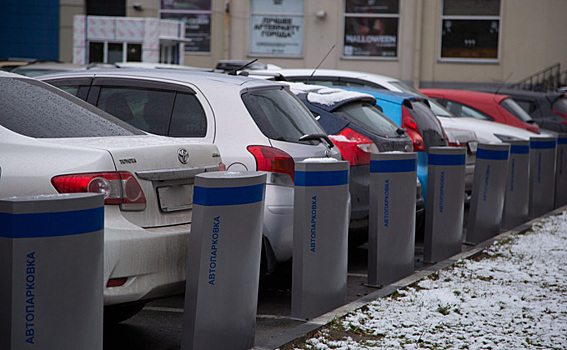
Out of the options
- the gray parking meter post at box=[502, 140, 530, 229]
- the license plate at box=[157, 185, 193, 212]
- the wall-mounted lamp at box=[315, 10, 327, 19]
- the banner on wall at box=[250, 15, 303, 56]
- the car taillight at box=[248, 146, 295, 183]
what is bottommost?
the gray parking meter post at box=[502, 140, 530, 229]

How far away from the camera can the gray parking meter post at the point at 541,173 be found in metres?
11.4

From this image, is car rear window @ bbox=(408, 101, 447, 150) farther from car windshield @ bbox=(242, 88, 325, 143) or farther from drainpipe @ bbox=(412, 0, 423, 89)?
drainpipe @ bbox=(412, 0, 423, 89)

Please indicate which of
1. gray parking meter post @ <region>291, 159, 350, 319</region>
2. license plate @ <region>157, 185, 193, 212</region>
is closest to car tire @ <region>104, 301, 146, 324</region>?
license plate @ <region>157, 185, 193, 212</region>

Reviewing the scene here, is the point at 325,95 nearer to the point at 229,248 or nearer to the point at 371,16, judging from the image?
the point at 229,248

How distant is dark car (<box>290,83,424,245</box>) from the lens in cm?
709

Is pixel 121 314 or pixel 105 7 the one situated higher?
pixel 105 7

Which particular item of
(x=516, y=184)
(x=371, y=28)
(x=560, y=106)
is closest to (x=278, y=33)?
(x=371, y=28)

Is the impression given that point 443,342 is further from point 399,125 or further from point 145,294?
point 399,125

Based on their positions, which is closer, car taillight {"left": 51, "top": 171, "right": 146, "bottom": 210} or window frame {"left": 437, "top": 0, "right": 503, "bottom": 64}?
car taillight {"left": 51, "top": 171, "right": 146, "bottom": 210}

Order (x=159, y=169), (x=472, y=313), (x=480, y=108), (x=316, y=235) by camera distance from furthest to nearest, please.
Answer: (x=480, y=108), (x=472, y=313), (x=316, y=235), (x=159, y=169)

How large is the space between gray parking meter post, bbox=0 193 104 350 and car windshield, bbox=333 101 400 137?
473 cm

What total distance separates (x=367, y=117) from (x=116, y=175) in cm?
423

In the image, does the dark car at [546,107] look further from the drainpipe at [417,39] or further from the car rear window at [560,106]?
the drainpipe at [417,39]

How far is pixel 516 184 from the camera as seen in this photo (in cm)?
1028
